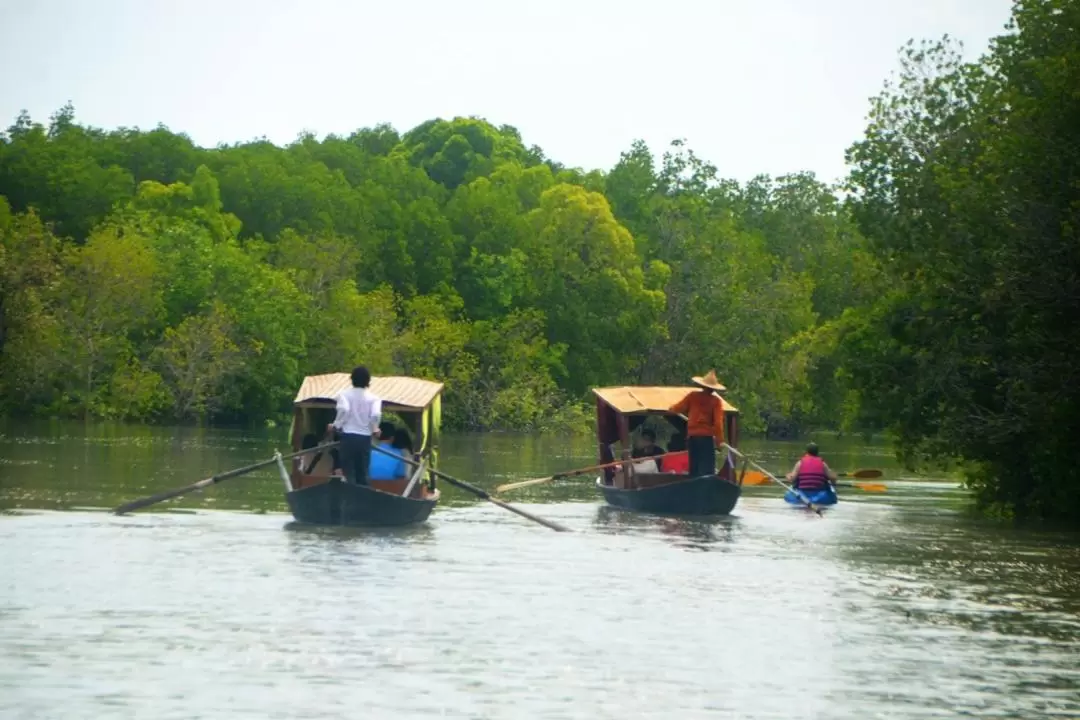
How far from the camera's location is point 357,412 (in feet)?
81.3

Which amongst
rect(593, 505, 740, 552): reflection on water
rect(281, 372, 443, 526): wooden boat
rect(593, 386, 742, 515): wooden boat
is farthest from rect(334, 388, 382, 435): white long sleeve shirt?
rect(593, 386, 742, 515): wooden boat

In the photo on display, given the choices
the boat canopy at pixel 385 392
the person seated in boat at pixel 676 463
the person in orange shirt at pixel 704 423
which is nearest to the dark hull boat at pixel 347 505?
the boat canopy at pixel 385 392

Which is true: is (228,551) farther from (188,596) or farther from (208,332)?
(208,332)

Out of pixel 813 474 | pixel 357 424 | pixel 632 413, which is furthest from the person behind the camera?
pixel 813 474

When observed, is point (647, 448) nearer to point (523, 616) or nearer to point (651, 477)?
point (651, 477)

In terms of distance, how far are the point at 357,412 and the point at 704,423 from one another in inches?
264

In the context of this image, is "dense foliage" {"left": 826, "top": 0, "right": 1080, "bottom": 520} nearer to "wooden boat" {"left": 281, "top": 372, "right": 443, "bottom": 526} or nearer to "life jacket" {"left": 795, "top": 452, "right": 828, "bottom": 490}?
"life jacket" {"left": 795, "top": 452, "right": 828, "bottom": 490}

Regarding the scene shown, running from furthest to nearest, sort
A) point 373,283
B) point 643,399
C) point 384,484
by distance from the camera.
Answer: point 373,283, point 643,399, point 384,484

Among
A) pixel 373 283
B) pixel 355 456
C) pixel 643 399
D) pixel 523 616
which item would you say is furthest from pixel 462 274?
pixel 523 616

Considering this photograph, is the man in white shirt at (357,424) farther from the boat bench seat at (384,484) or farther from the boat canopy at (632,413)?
the boat canopy at (632,413)

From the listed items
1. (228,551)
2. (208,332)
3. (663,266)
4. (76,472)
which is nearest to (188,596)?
(228,551)

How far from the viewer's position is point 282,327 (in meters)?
80.7

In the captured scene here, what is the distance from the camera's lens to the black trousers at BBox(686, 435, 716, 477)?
29609mm

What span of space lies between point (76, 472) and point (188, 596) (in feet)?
66.2
